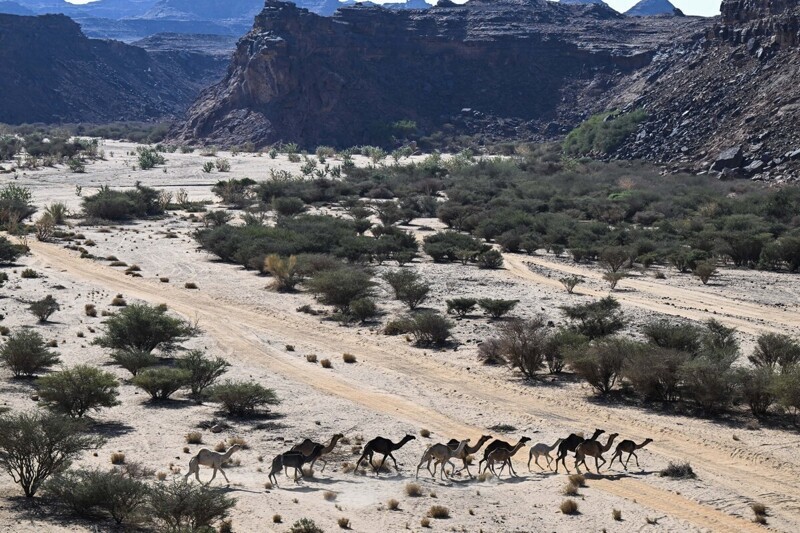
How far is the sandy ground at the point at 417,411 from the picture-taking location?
16.5m

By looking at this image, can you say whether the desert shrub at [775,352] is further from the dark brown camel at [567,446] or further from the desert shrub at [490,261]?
the desert shrub at [490,261]

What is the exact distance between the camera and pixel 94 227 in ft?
190

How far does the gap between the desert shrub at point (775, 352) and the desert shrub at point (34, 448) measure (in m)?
15.6

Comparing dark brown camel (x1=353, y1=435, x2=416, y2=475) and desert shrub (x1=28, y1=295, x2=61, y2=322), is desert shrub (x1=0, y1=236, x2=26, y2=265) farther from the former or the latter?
dark brown camel (x1=353, y1=435, x2=416, y2=475)

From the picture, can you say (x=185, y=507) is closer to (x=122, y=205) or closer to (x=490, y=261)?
(x=490, y=261)

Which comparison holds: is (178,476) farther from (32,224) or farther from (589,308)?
(32,224)

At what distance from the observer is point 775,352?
25.6 metres

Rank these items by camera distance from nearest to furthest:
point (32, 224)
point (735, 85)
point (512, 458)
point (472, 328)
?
point (512, 458) → point (472, 328) → point (32, 224) → point (735, 85)

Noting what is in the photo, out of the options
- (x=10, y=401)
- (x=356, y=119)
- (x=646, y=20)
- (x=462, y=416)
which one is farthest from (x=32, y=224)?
(x=646, y=20)

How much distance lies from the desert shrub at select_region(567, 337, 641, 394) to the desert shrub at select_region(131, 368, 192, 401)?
27.8 feet

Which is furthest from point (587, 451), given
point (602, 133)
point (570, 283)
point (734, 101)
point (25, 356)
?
point (602, 133)

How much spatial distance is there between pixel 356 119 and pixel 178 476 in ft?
343

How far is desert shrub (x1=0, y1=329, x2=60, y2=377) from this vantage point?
24750 mm

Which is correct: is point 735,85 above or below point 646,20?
below
